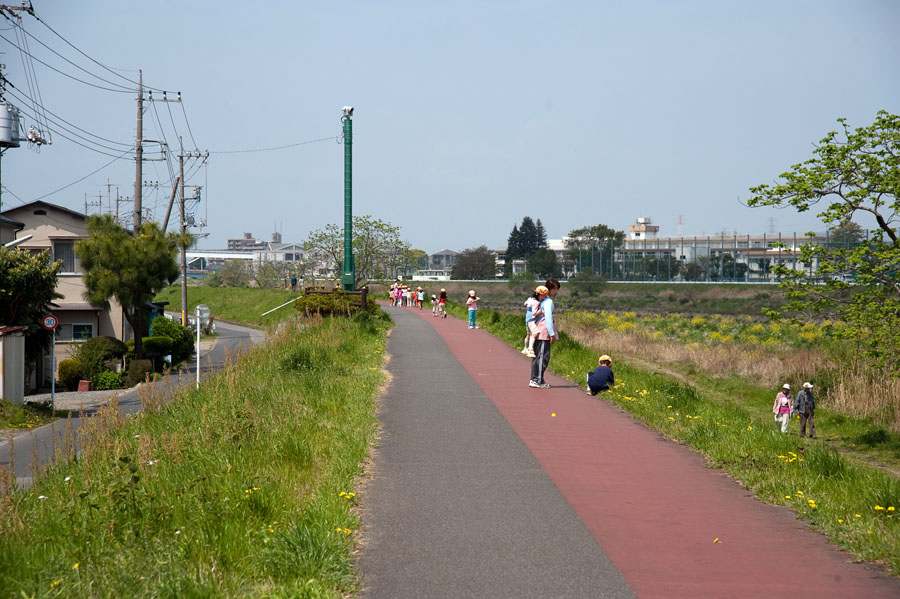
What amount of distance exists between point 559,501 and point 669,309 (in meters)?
69.2

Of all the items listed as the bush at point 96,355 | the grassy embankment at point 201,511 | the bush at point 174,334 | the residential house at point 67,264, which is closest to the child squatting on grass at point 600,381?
the grassy embankment at point 201,511

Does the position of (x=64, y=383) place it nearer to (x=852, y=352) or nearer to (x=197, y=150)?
(x=197, y=150)

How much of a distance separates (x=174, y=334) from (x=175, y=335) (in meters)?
0.07

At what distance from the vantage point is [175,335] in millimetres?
41469

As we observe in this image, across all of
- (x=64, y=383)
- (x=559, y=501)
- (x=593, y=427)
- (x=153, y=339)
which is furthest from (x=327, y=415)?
(x=153, y=339)

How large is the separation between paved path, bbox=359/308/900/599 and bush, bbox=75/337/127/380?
26.4m

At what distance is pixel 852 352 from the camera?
19391 mm

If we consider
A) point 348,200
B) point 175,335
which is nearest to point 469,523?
point 348,200

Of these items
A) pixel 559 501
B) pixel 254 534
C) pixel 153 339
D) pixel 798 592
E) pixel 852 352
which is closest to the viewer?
pixel 798 592

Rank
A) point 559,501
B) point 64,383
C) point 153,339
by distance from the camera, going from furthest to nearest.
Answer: point 153,339
point 64,383
point 559,501

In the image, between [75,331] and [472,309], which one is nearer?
[472,309]

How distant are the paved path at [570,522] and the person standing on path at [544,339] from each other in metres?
2.98

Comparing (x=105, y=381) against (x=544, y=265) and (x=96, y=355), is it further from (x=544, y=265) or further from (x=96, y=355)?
(x=544, y=265)

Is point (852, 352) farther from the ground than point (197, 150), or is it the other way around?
point (197, 150)
